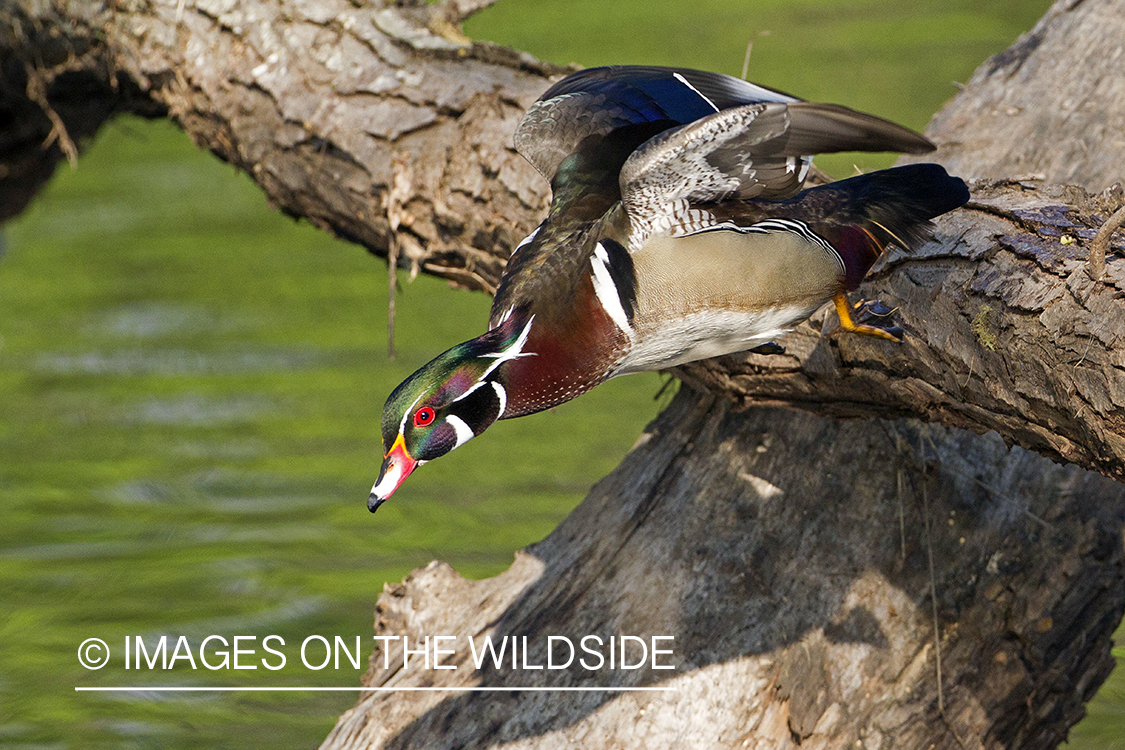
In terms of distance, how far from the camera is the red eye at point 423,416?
1.85m

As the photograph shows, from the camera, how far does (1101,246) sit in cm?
179

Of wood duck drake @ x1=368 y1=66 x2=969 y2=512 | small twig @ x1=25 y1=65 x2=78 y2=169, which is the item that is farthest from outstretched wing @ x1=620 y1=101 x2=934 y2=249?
small twig @ x1=25 y1=65 x2=78 y2=169

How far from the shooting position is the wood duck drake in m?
1.86

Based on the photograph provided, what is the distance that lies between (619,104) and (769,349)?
0.54 meters

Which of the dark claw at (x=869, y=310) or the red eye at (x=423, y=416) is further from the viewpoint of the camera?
the dark claw at (x=869, y=310)

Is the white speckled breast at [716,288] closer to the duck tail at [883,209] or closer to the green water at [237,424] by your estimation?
the duck tail at [883,209]

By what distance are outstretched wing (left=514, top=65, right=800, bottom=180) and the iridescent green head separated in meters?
0.52

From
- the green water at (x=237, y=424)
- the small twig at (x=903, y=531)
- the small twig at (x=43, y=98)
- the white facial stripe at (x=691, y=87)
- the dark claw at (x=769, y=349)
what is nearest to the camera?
the white facial stripe at (x=691, y=87)

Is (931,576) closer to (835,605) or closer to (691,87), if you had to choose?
(835,605)

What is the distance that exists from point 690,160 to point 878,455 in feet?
3.00

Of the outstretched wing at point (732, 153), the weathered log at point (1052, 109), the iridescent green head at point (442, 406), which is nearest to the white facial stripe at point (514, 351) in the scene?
the iridescent green head at point (442, 406)

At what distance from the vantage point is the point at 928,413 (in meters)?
2.13

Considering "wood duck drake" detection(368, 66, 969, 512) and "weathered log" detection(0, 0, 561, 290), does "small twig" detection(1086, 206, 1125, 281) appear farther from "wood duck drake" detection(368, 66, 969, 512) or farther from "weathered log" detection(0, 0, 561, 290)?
"weathered log" detection(0, 0, 561, 290)

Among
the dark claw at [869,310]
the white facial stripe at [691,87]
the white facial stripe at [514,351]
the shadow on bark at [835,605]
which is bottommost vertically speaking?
the shadow on bark at [835,605]
